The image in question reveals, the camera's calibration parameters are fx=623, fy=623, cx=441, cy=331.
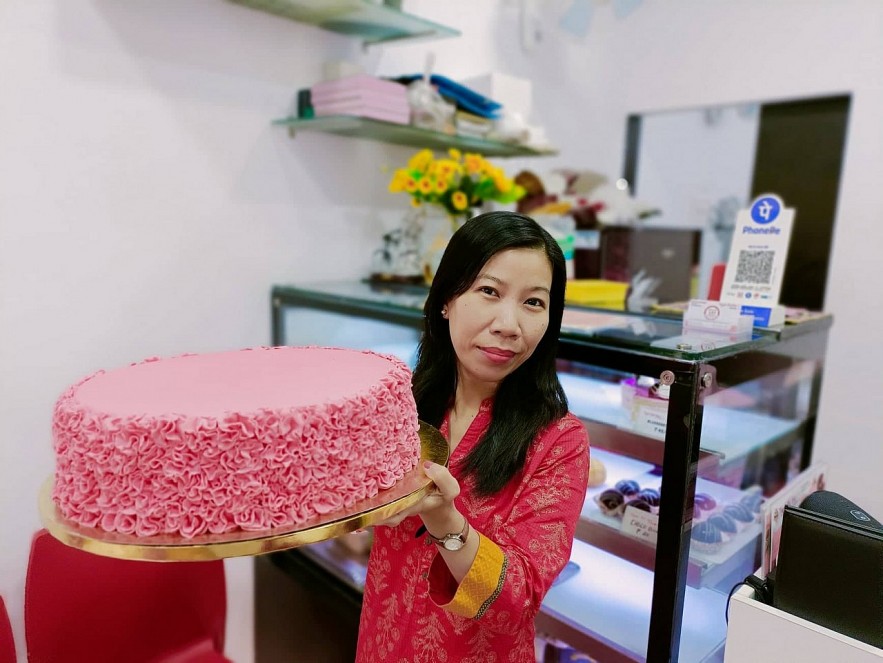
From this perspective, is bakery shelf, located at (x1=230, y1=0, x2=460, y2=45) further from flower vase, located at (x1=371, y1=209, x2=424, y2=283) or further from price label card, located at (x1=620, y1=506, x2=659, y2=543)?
price label card, located at (x1=620, y1=506, x2=659, y2=543)

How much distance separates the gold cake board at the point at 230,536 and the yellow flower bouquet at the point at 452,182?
1404mm

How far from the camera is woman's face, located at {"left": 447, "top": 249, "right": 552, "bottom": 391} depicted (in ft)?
3.68

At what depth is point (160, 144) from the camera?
1.96 metres

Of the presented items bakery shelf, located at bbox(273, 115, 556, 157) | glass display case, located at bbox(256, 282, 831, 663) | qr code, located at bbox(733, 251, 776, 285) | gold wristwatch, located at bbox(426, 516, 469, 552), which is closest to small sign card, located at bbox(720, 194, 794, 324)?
qr code, located at bbox(733, 251, 776, 285)

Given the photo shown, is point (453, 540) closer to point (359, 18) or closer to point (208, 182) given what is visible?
point (208, 182)

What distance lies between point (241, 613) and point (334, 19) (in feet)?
7.33

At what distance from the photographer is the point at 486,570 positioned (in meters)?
0.95

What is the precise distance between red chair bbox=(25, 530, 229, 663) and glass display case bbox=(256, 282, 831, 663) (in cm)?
38

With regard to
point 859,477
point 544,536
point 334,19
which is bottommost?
point 859,477

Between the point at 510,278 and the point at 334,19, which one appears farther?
the point at 334,19

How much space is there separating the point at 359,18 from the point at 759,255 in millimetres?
1572

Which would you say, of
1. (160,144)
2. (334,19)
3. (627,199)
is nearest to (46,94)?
(160,144)

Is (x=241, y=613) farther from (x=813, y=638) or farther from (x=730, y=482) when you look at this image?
(x=813, y=638)

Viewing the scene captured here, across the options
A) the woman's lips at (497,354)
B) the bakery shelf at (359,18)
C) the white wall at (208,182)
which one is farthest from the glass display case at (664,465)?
the bakery shelf at (359,18)
